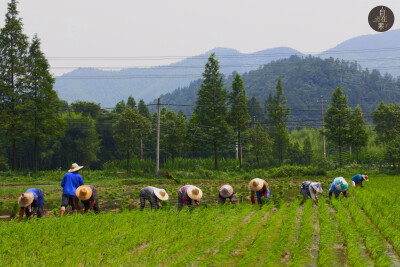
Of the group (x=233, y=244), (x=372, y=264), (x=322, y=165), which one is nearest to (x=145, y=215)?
(x=233, y=244)

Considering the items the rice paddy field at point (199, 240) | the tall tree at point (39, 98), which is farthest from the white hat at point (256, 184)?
the tall tree at point (39, 98)

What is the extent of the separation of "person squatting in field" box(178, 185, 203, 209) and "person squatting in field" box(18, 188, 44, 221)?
383 centimetres

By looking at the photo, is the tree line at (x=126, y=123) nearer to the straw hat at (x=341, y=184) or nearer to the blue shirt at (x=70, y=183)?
the straw hat at (x=341, y=184)

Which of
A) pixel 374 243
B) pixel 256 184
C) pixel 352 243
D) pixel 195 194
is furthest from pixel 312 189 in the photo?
pixel 352 243

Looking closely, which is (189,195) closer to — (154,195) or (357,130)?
(154,195)

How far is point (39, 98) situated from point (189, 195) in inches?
968

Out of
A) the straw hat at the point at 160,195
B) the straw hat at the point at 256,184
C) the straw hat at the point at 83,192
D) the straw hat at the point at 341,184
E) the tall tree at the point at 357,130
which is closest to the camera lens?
the straw hat at the point at 83,192

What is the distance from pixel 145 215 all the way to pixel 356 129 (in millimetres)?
31235

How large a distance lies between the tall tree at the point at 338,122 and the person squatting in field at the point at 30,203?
30918mm

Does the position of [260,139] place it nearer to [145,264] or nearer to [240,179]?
[240,179]

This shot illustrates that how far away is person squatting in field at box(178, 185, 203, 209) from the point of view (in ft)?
32.0

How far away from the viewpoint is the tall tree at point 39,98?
Answer: 2942cm

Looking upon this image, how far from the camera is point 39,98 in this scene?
30.0 metres

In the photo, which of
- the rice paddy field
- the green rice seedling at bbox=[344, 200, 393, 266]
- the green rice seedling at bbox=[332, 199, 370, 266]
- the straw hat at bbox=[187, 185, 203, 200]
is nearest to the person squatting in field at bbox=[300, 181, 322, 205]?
the rice paddy field
